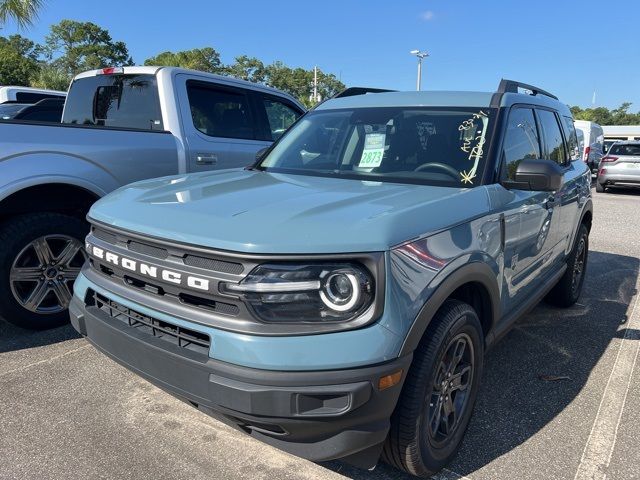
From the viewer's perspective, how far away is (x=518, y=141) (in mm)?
3393

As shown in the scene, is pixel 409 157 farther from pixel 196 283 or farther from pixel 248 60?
pixel 248 60

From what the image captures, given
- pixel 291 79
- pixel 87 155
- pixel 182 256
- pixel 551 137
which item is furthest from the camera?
pixel 291 79

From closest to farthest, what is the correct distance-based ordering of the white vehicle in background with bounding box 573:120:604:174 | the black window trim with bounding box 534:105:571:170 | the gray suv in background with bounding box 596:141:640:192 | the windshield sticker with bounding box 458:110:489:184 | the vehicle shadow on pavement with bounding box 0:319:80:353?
the windshield sticker with bounding box 458:110:489:184 < the vehicle shadow on pavement with bounding box 0:319:80:353 < the black window trim with bounding box 534:105:571:170 < the gray suv in background with bounding box 596:141:640:192 < the white vehicle in background with bounding box 573:120:604:174

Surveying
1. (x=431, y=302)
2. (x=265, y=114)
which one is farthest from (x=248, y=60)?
(x=431, y=302)

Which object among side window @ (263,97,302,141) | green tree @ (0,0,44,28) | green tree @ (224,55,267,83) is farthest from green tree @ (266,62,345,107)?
side window @ (263,97,302,141)

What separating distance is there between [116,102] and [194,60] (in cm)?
5361

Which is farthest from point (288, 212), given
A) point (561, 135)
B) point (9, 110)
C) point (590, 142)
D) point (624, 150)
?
point (590, 142)

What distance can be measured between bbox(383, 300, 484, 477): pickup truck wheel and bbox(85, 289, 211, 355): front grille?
0.85 metres

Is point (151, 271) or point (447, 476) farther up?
point (151, 271)

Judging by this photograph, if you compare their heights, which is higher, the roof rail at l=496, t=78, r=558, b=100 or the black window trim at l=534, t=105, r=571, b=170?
the roof rail at l=496, t=78, r=558, b=100

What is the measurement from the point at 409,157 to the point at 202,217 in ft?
4.84

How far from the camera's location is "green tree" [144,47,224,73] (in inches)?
1974

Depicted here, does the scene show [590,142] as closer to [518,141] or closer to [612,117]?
[518,141]

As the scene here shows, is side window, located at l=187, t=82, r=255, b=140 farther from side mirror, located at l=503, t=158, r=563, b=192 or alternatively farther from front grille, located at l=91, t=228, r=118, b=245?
side mirror, located at l=503, t=158, r=563, b=192
